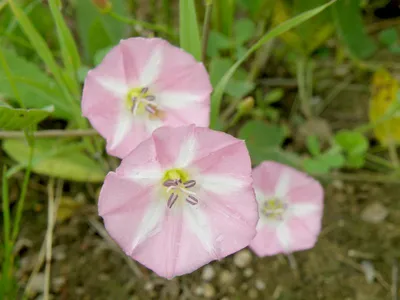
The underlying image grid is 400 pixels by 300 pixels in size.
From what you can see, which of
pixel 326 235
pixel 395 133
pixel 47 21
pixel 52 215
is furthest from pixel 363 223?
pixel 47 21

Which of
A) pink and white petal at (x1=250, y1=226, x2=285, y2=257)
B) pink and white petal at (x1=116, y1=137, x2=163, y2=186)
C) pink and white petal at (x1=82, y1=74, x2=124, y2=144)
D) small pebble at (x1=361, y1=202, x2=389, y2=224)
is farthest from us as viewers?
small pebble at (x1=361, y1=202, x2=389, y2=224)

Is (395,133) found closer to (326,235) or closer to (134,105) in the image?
(326,235)

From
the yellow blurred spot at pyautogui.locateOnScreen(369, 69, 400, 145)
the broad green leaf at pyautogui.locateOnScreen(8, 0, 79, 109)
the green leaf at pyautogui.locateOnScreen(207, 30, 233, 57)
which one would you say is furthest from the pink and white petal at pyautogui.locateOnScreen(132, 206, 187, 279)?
the yellow blurred spot at pyautogui.locateOnScreen(369, 69, 400, 145)

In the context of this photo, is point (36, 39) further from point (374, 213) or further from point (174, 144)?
point (374, 213)

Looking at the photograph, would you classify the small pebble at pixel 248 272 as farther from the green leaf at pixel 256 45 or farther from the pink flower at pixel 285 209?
the green leaf at pixel 256 45

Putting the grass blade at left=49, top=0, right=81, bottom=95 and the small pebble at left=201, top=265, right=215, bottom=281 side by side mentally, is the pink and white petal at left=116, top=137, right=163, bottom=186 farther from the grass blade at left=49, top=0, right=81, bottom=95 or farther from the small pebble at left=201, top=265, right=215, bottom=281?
the small pebble at left=201, top=265, right=215, bottom=281

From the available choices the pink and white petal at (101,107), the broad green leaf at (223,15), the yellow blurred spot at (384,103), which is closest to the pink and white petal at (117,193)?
the pink and white petal at (101,107)
